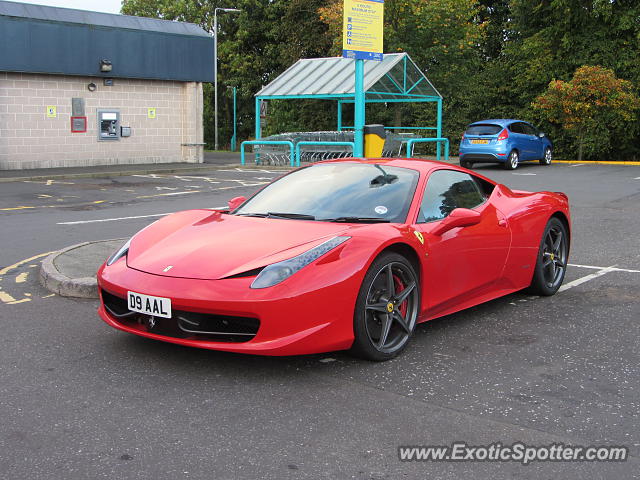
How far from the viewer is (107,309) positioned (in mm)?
4809

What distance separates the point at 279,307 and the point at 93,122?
→ 73.3ft

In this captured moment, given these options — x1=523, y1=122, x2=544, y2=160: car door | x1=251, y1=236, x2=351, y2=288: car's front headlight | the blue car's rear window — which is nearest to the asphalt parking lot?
x1=251, y1=236, x2=351, y2=288: car's front headlight

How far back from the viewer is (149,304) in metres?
4.38

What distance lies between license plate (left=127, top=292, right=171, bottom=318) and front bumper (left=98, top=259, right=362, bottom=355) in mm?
32

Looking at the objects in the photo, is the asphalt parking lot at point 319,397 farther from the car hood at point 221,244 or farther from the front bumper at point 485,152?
the front bumper at point 485,152

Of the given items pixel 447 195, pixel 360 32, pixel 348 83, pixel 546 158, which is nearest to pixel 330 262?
pixel 447 195

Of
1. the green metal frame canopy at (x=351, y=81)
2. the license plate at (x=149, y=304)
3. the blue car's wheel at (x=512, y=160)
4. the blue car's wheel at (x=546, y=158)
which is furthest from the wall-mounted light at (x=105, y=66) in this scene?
the license plate at (x=149, y=304)

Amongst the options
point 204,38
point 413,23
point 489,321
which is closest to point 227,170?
point 204,38

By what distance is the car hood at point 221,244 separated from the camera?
4.43 m

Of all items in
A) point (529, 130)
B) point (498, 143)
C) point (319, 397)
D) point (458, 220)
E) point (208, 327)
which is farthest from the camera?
point (529, 130)

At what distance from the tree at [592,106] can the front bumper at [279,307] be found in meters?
26.5

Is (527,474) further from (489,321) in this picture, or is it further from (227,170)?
(227,170)

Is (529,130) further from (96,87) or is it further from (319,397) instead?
(319,397)

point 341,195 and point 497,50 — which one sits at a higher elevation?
point 497,50
